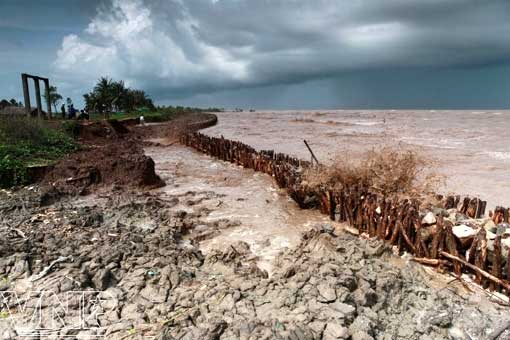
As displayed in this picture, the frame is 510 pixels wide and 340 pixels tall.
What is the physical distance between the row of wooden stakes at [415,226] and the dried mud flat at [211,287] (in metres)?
0.30

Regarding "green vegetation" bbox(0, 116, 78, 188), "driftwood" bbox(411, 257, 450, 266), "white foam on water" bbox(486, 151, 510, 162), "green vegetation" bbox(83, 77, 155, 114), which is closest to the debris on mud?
"driftwood" bbox(411, 257, 450, 266)

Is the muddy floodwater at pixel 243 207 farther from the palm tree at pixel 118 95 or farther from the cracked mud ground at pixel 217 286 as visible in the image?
the palm tree at pixel 118 95

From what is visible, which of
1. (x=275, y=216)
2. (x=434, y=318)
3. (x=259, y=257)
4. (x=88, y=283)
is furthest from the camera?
(x=275, y=216)

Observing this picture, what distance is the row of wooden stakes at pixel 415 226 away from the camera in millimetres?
4625

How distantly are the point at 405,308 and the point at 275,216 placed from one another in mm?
4024

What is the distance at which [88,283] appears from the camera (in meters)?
4.26

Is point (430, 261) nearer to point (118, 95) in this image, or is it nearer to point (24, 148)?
point (24, 148)

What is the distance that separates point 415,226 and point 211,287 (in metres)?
3.33

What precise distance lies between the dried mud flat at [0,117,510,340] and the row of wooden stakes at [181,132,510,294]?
30 centimetres

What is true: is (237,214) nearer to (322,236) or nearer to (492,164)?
(322,236)

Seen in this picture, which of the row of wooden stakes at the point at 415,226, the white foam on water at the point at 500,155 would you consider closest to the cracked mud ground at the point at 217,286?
the row of wooden stakes at the point at 415,226

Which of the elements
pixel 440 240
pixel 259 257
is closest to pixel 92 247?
pixel 259 257

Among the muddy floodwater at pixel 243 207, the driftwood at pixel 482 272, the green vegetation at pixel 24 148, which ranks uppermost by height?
the green vegetation at pixel 24 148

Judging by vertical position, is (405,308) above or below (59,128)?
below
